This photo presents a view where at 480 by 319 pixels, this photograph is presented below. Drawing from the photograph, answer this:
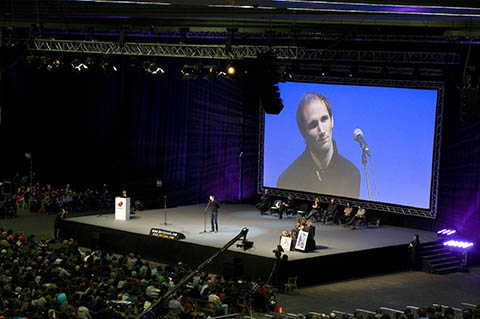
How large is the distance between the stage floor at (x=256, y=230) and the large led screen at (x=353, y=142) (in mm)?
1595

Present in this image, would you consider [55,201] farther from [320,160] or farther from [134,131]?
[320,160]

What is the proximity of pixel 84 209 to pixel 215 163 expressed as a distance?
5631 mm

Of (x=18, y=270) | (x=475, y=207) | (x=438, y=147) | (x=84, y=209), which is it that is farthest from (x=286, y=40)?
(x=18, y=270)

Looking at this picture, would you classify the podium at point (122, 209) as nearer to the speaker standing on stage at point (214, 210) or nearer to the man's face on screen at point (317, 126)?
the speaker standing on stage at point (214, 210)

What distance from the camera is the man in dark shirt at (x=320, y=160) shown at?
26.1 metres

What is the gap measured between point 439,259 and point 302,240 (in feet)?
15.1


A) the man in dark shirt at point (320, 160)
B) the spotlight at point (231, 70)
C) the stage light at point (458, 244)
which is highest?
the spotlight at point (231, 70)

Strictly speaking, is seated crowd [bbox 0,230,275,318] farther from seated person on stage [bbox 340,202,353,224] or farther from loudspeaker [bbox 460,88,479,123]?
seated person on stage [bbox 340,202,353,224]

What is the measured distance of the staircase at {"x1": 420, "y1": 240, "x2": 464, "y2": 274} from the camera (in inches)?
862

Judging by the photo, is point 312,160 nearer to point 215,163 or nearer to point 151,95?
point 215,163

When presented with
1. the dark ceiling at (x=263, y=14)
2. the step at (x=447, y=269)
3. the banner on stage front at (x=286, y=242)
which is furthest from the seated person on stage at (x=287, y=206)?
the step at (x=447, y=269)

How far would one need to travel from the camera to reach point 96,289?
14617 millimetres

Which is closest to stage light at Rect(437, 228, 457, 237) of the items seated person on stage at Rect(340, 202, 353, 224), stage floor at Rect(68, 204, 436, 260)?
stage floor at Rect(68, 204, 436, 260)

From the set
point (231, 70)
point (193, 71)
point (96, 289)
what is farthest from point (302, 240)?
point (96, 289)
